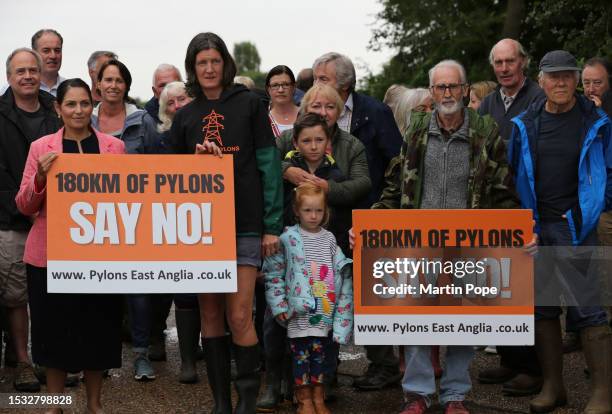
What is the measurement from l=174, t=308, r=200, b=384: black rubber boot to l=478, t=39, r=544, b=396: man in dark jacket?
84.0 inches

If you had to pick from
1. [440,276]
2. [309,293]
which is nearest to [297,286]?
[309,293]

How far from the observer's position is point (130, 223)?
6375 millimetres

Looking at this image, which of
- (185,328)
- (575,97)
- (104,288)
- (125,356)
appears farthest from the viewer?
(125,356)

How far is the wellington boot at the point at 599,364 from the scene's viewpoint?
6.73m

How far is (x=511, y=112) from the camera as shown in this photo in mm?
8109

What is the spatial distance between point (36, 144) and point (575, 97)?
138 inches

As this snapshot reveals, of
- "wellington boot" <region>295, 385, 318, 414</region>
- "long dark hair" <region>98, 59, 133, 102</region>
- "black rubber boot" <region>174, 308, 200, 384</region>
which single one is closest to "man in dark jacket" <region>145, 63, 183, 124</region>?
"long dark hair" <region>98, 59, 133, 102</region>

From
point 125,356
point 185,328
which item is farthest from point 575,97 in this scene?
point 125,356

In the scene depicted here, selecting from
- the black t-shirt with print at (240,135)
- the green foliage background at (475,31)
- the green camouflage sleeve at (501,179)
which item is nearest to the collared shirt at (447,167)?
the green camouflage sleeve at (501,179)

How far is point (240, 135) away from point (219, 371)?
1.49m

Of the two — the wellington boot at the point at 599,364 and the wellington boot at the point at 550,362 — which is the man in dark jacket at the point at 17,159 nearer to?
the wellington boot at the point at 550,362

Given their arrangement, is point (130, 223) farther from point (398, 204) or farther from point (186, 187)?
point (398, 204)

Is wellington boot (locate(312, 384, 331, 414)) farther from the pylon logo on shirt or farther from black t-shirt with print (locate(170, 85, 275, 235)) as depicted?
the pylon logo on shirt

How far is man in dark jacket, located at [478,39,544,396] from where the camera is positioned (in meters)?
7.46
